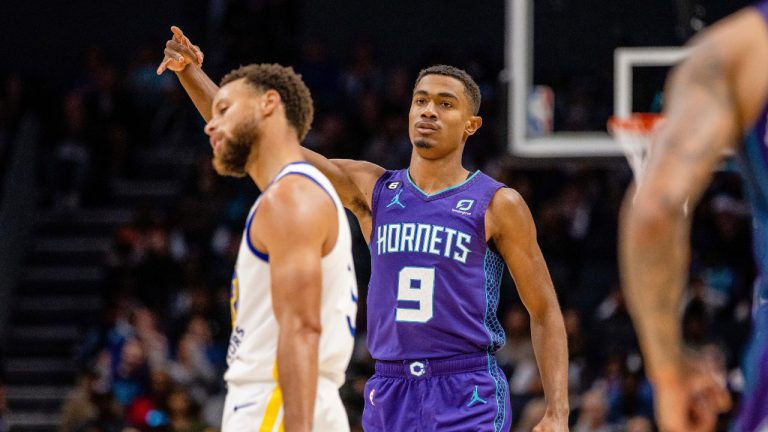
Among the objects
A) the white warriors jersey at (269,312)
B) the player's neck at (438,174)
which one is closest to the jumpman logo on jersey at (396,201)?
the player's neck at (438,174)

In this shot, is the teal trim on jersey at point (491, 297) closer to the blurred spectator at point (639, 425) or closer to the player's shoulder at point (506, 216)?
the player's shoulder at point (506, 216)

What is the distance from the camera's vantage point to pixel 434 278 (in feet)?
19.0

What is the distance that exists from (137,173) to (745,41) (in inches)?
602

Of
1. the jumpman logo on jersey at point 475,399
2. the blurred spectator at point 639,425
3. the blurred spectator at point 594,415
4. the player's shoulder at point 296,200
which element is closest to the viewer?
the player's shoulder at point 296,200

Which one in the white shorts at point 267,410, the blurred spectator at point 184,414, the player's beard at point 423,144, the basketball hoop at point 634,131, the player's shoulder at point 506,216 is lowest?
the blurred spectator at point 184,414

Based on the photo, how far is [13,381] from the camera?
51.0 feet

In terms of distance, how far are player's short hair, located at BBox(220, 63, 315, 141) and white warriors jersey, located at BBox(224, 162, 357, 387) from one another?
0.75 feet

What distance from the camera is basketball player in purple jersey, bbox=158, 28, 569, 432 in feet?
18.8

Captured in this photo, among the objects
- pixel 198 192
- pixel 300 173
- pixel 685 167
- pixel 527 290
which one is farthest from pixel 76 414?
pixel 685 167

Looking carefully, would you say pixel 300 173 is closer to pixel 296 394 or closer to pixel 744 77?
pixel 296 394

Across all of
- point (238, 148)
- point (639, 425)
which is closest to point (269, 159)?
point (238, 148)

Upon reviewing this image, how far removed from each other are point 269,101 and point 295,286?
800mm

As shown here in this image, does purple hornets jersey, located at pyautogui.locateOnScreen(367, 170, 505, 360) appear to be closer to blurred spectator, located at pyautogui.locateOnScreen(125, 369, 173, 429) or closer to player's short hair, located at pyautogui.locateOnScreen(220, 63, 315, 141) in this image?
player's short hair, located at pyautogui.locateOnScreen(220, 63, 315, 141)

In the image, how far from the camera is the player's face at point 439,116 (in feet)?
19.8
